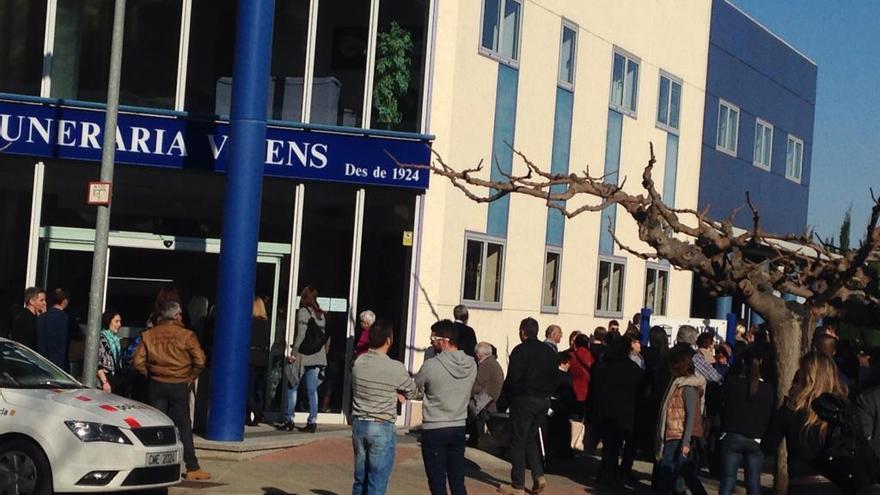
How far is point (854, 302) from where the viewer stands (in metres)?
16.6

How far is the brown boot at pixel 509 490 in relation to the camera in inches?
639

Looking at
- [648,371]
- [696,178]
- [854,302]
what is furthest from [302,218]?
[696,178]

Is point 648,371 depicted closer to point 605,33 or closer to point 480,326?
point 480,326

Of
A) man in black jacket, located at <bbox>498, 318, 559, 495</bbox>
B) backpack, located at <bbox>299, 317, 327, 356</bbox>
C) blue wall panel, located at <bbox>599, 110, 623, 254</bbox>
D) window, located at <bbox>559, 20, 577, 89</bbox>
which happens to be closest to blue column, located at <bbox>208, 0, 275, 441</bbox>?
backpack, located at <bbox>299, 317, 327, 356</bbox>

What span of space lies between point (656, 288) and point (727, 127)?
4.91 meters

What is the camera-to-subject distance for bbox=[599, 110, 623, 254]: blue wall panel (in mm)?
26953

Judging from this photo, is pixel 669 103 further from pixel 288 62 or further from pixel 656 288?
pixel 288 62

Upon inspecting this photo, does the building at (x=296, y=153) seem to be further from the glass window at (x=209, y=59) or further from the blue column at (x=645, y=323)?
the blue column at (x=645, y=323)

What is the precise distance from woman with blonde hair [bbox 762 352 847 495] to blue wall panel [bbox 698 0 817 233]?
19982 millimetres

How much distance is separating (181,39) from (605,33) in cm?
871

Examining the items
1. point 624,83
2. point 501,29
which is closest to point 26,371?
point 501,29

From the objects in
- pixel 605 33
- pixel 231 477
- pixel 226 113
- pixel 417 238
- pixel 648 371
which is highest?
pixel 605 33

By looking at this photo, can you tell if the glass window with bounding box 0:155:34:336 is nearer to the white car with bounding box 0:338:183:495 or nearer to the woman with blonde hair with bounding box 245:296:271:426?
the woman with blonde hair with bounding box 245:296:271:426

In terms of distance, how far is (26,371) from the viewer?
13.8 m
